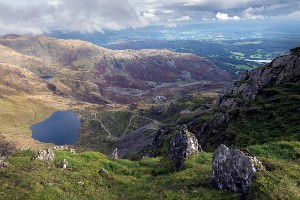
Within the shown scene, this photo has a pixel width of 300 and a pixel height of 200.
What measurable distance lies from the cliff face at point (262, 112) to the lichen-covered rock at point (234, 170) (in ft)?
91.2

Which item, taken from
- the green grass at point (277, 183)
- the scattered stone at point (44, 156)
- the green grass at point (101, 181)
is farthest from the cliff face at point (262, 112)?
the scattered stone at point (44, 156)

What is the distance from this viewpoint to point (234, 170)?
94.9ft

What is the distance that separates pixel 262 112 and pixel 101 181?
171 ft

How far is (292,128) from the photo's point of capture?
60344mm

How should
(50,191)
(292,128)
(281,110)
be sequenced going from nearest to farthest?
(50,191) < (292,128) < (281,110)

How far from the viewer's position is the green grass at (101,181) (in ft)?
95.6

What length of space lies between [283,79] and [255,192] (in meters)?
83.3

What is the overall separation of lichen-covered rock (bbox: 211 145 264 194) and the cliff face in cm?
2779

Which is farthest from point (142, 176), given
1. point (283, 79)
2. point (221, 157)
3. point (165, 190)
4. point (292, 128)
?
point (283, 79)

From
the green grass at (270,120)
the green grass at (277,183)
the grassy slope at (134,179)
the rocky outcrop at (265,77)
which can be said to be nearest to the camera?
the green grass at (277,183)

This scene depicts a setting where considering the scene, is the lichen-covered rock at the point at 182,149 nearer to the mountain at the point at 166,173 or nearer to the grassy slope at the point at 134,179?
the mountain at the point at 166,173

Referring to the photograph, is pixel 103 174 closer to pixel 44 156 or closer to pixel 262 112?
pixel 44 156

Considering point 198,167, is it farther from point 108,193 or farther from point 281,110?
point 281,110

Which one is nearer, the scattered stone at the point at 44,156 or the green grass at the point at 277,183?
the green grass at the point at 277,183
